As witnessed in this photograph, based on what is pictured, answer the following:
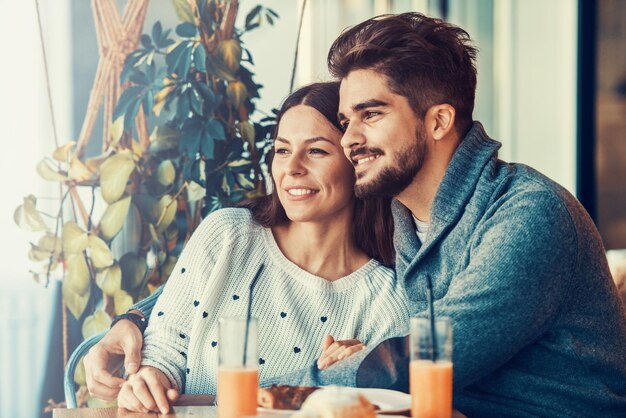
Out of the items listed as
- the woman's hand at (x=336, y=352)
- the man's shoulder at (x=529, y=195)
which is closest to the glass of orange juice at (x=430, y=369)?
the woman's hand at (x=336, y=352)

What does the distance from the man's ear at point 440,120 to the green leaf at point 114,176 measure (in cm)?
91

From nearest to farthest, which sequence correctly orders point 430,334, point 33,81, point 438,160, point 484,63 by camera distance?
point 430,334
point 438,160
point 33,81
point 484,63

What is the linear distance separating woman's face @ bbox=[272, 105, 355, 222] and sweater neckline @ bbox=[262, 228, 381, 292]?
0.10m

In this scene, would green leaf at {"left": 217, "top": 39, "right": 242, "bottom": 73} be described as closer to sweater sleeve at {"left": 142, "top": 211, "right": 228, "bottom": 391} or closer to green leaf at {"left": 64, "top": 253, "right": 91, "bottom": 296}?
sweater sleeve at {"left": 142, "top": 211, "right": 228, "bottom": 391}

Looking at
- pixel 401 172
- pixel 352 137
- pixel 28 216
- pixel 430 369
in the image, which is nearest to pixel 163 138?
pixel 28 216

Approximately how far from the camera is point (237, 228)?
8.04ft

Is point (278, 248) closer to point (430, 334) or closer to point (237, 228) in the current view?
point (237, 228)

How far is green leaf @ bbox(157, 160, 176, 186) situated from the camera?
271 centimetres

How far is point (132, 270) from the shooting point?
271 centimetres

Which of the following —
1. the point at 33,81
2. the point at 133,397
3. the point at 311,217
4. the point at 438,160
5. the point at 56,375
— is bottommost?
the point at 56,375

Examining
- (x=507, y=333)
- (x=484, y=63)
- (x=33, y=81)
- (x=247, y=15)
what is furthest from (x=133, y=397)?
(x=484, y=63)

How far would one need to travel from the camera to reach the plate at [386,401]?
150 centimetres

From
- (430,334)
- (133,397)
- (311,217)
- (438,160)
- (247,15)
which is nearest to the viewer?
(430,334)

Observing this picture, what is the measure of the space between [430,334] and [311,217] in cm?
103
